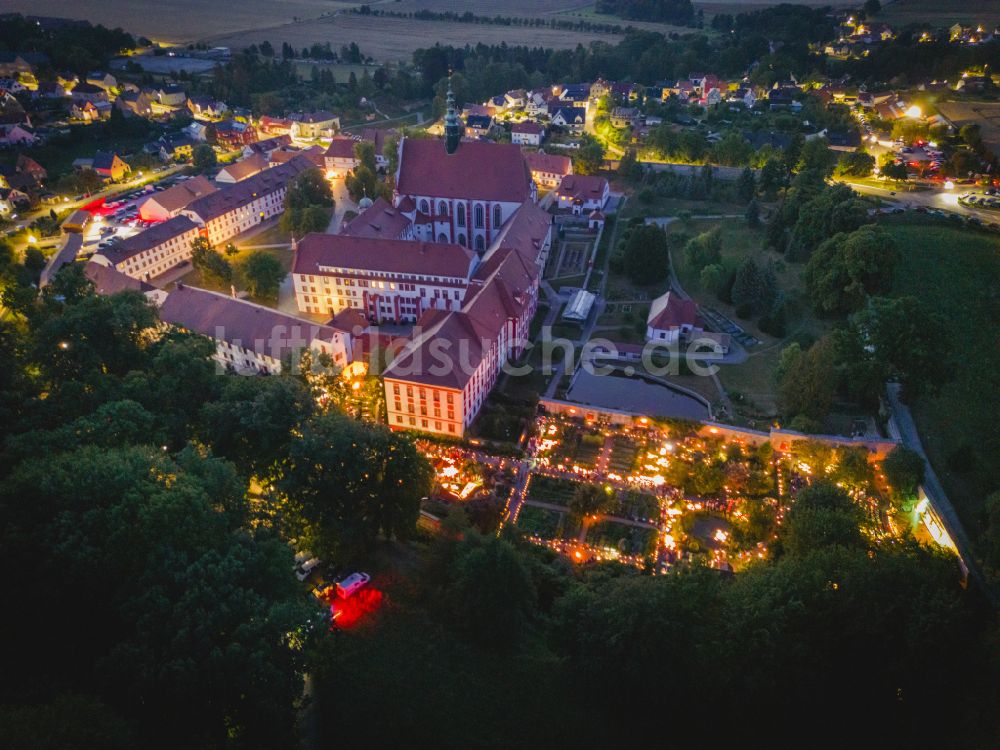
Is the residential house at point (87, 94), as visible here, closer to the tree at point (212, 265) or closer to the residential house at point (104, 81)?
the residential house at point (104, 81)

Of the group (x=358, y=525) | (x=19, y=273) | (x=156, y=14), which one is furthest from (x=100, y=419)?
(x=156, y=14)

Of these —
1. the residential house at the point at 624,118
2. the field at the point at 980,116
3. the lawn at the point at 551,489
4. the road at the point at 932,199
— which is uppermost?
the field at the point at 980,116

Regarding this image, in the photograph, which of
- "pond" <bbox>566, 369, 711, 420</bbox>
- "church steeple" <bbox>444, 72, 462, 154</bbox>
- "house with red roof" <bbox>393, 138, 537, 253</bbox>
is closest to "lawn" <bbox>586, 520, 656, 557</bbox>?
"pond" <bbox>566, 369, 711, 420</bbox>

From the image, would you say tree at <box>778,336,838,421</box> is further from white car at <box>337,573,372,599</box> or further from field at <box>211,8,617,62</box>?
field at <box>211,8,617,62</box>

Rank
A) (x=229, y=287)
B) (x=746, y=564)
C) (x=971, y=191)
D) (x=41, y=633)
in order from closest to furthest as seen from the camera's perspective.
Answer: (x=41, y=633)
(x=746, y=564)
(x=229, y=287)
(x=971, y=191)

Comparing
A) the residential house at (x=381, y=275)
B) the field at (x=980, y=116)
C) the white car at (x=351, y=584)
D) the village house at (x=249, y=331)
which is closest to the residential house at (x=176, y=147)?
the residential house at (x=381, y=275)

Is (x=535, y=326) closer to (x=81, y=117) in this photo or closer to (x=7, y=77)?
(x=81, y=117)

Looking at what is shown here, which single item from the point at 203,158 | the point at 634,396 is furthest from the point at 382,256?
the point at 203,158
